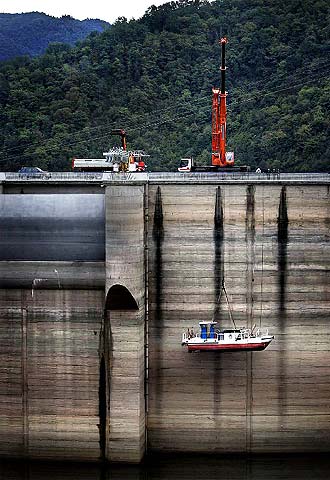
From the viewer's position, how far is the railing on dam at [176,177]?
3578cm

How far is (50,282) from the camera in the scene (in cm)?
3541

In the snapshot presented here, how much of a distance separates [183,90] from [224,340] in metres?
38.8

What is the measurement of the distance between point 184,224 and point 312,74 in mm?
33853

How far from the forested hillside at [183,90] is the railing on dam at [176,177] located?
71.5 feet

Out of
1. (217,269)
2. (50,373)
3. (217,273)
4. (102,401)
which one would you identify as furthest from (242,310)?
(50,373)

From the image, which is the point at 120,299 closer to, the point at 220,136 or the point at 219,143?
the point at 219,143

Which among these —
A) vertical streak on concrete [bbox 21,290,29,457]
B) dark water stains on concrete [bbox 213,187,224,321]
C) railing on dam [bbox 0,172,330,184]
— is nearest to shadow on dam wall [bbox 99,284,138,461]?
vertical streak on concrete [bbox 21,290,29,457]

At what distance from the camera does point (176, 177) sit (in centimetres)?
3631

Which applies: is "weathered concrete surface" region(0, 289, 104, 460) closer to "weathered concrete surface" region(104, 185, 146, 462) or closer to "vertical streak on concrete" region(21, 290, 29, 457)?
"vertical streak on concrete" region(21, 290, 29, 457)

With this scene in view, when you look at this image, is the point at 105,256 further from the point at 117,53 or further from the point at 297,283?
the point at 117,53

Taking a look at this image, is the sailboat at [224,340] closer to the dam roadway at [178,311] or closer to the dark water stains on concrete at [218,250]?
the dam roadway at [178,311]

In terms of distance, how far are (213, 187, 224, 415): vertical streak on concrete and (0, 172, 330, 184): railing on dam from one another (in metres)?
1.01

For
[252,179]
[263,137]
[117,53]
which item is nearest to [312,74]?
[263,137]

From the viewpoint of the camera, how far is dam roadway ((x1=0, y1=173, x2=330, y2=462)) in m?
35.4
